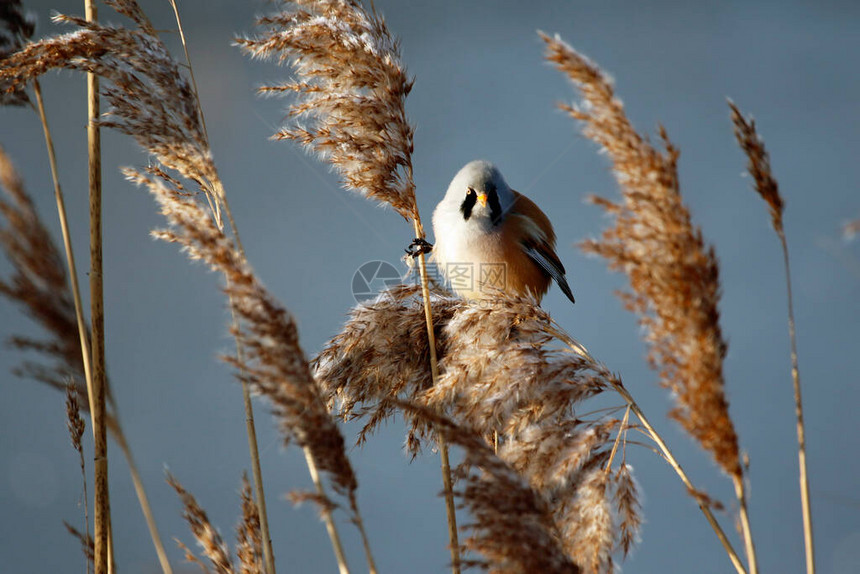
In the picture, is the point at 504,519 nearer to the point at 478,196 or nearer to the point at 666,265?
the point at 666,265

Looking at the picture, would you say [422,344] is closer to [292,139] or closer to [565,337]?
[565,337]

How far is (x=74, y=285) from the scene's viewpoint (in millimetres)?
1811

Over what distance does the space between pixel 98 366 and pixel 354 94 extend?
41.2 inches

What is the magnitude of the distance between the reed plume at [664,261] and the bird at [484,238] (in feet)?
4.96

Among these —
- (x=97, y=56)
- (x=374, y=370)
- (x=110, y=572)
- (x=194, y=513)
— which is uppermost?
(x=97, y=56)

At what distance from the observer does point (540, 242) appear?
306cm

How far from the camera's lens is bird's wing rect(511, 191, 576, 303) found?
3.02 m

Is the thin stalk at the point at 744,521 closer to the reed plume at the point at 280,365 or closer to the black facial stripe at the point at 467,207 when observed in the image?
the reed plume at the point at 280,365

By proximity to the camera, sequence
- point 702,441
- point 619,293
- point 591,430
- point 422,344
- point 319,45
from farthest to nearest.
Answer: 1. point 422,344
2. point 319,45
3. point 591,430
4. point 619,293
5. point 702,441

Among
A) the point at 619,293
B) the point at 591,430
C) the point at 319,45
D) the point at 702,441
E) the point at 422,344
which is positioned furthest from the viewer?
the point at 422,344

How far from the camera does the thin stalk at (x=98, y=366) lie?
1.67m

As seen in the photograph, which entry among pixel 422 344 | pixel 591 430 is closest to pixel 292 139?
pixel 422 344

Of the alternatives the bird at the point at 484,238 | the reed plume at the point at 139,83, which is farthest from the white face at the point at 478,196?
the reed plume at the point at 139,83

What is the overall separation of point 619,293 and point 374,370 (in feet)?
3.34
